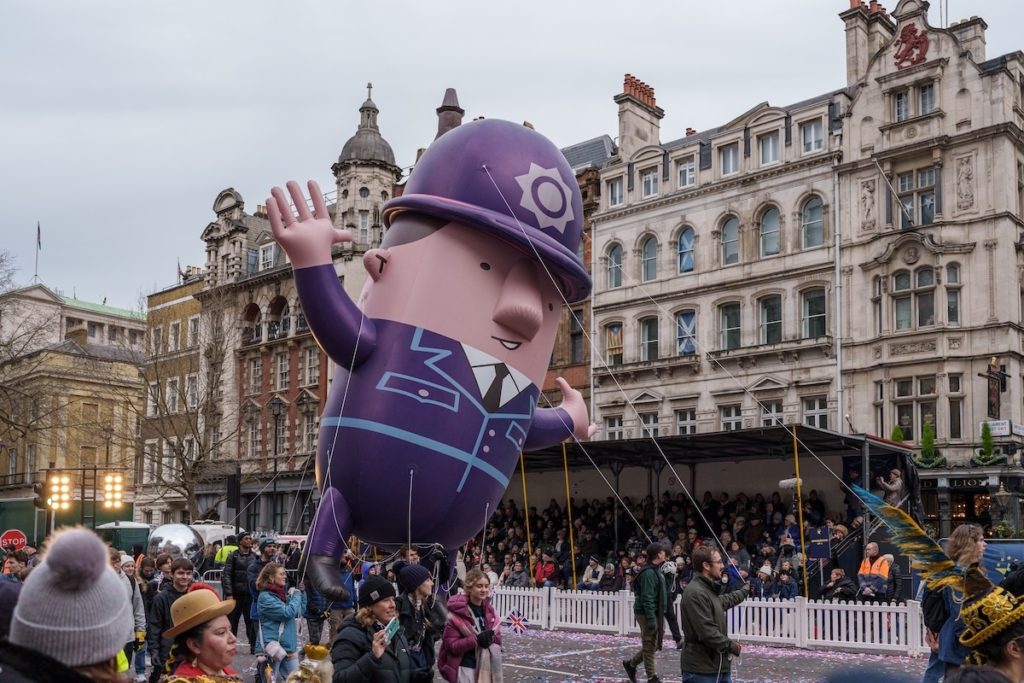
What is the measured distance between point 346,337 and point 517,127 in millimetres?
2792

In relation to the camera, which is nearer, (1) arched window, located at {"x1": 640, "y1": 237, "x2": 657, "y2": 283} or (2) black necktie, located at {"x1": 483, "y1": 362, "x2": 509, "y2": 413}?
(2) black necktie, located at {"x1": 483, "y1": 362, "x2": 509, "y2": 413}

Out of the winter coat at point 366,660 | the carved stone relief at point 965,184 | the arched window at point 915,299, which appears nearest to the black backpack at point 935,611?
the winter coat at point 366,660

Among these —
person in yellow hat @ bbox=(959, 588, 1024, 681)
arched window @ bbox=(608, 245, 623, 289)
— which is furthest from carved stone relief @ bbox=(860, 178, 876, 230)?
person in yellow hat @ bbox=(959, 588, 1024, 681)

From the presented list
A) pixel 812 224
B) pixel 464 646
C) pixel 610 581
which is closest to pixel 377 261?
pixel 464 646

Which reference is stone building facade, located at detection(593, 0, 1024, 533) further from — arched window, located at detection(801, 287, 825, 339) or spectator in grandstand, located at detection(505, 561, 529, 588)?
spectator in grandstand, located at detection(505, 561, 529, 588)

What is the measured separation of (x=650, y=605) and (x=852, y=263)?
2170cm

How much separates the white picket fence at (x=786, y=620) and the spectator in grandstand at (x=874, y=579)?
110 cm

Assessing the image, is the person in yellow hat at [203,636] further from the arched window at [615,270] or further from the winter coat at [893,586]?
the arched window at [615,270]

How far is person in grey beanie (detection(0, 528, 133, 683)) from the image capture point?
9.75ft

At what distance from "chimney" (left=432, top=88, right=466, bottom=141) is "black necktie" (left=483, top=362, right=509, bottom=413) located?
335cm

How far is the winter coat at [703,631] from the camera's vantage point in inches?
321

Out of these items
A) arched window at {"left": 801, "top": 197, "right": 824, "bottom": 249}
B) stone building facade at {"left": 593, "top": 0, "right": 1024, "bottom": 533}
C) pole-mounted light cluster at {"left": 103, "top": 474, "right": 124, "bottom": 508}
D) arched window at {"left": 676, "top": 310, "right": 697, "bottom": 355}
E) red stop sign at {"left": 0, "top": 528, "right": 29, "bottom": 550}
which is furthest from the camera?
arched window at {"left": 676, "top": 310, "right": 697, "bottom": 355}

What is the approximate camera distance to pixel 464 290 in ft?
33.9

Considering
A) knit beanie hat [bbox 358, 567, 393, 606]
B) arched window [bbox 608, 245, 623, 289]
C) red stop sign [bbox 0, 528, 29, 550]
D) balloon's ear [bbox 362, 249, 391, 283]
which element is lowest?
red stop sign [bbox 0, 528, 29, 550]
